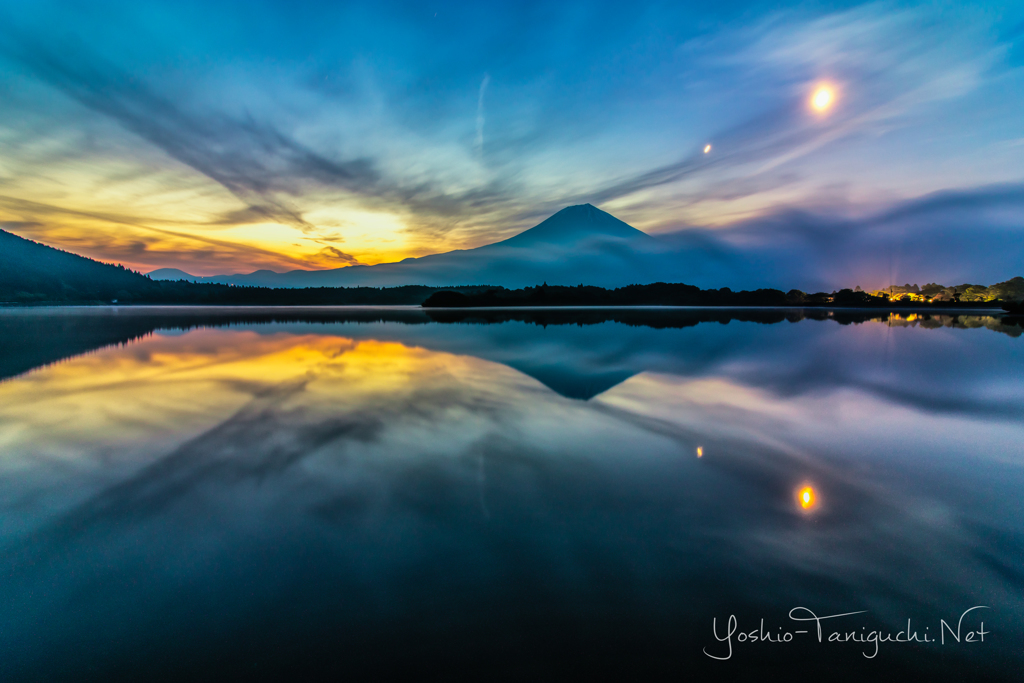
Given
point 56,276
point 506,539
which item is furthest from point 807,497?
point 56,276

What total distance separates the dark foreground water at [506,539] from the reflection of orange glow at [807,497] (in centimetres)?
3

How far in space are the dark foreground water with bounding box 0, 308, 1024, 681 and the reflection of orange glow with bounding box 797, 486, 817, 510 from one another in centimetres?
3

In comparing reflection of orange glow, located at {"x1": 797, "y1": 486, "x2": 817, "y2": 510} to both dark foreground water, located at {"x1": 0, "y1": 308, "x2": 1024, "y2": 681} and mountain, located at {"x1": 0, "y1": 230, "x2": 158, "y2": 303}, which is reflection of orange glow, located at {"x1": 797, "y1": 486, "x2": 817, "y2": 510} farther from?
mountain, located at {"x1": 0, "y1": 230, "x2": 158, "y2": 303}

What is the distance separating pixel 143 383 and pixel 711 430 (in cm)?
1533

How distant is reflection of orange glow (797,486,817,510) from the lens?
4.98 metres

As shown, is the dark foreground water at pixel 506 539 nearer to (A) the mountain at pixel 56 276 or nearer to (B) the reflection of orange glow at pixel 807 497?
(B) the reflection of orange glow at pixel 807 497

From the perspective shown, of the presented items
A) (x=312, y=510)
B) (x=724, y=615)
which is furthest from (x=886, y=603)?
(x=312, y=510)

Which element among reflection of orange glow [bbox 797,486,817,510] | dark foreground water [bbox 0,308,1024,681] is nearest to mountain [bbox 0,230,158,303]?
dark foreground water [bbox 0,308,1024,681]

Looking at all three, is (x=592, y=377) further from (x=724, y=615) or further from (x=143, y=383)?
(x=143, y=383)

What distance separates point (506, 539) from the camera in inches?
165

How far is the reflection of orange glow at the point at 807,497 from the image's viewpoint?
196 inches

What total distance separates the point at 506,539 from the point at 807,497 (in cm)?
405

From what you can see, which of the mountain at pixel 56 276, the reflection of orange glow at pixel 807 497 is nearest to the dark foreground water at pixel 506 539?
the reflection of orange glow at pixel 807 497

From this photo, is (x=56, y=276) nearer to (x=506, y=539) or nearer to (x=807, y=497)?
(x=506, y=539)
